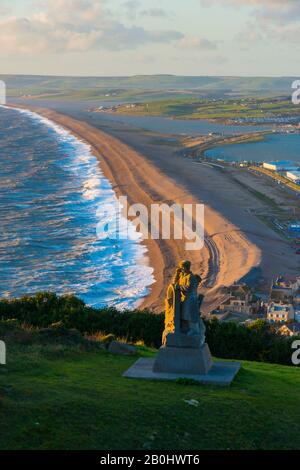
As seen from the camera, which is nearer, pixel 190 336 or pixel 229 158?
pixel 190 336

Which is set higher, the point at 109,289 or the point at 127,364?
the point at 127,364

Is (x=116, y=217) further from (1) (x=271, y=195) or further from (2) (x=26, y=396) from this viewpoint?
(2) (x=26, y=396)

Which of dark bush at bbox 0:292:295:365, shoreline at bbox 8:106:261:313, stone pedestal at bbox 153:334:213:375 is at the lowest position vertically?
shoreline at bbox 8:106:261:313

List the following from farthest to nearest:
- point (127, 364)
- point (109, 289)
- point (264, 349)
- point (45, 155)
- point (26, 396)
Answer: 1. point (45, 155)
2. point (109, 289)
3. point (264, 349)
4. point (127, 364)
5. point (26, 396)

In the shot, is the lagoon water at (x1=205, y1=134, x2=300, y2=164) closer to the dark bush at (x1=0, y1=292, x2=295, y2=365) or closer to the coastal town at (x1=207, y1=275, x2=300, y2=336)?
the coastal town at (x1=207, y1=275, x2=300, y2=336)

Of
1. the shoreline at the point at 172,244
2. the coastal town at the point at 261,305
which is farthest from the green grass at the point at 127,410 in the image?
the shoreline at the point at 172,244

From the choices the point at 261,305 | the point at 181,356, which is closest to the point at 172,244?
the point at 261,305

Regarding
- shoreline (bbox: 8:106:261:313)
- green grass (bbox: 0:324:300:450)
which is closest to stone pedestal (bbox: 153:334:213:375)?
green grass (bbox: 0:324:300:450)

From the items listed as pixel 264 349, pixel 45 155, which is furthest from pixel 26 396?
pixel 45 155
